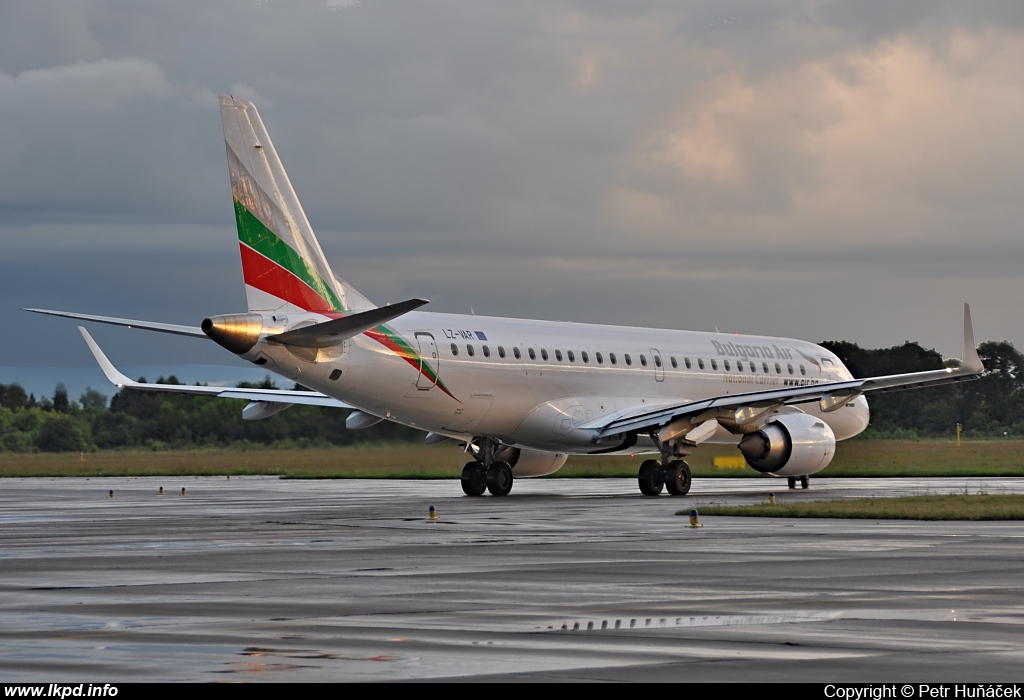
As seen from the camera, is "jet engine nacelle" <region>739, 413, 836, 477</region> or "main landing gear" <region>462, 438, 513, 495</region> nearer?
"main landing gear" <region>462, 438, 513, 495</region>

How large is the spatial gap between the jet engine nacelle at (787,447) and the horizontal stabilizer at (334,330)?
12.3 meters

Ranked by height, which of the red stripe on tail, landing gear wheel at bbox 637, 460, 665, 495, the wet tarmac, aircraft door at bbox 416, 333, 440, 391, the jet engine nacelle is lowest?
the wet tarmac

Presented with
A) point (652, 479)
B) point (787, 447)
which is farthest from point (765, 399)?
point (652, 479)

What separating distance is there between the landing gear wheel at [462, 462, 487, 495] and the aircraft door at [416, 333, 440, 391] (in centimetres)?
454

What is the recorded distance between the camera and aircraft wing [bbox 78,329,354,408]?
45.5 metres

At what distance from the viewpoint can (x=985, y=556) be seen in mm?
18625

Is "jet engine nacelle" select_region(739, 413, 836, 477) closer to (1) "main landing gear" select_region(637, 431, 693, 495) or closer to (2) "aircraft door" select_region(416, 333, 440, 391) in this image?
(1) "main landing gear" select_region(637, 431, 693, 495)

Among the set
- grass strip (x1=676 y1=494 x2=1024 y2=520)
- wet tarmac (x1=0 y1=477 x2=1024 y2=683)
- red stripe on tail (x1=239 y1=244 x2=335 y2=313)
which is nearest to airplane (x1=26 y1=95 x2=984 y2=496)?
red stripe on tail (x1=239 y1=244 x2=335 y2=313)

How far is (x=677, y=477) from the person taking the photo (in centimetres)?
3953

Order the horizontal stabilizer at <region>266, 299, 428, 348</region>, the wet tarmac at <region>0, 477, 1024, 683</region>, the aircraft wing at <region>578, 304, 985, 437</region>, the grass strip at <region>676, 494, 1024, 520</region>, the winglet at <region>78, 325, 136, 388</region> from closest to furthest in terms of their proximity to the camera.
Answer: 1. the wet tarmac at <region>0, 477, 1024, 683</region>
2. the grass strip at <region>676, 494, 1024, 520</region>
3. the horizontal stabilizer at <region>266, 299, 428, 348</region>
4. the aircraft wing at <region>578, 304, 985, 437</region>
5. the winglet at <region>78, 325, 136, 388</region>

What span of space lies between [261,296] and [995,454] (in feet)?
158

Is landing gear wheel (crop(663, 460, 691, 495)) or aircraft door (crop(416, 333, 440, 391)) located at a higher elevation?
aircraft door (crop(416, 333, 440, 391))

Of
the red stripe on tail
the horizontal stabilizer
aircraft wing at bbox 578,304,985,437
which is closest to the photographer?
the horizontal stabilizer
